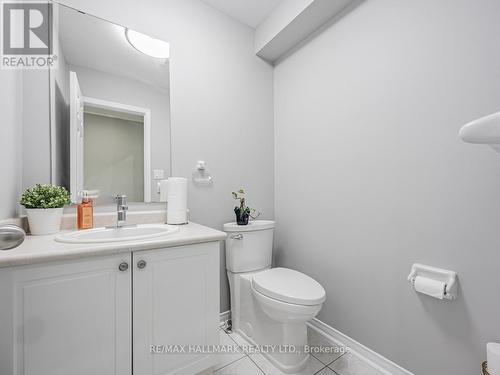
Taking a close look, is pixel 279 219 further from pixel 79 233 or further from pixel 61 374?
pixel 61 374

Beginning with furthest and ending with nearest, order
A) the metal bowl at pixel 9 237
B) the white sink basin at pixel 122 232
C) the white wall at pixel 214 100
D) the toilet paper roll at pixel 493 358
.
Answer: the white wall at pixel 214 100
the white sink basin at pixel 122 232
the toilet paper roll at pixel 493 358
the metal bowl at pixel 9 237

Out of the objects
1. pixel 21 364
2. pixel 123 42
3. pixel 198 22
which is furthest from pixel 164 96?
pixel 21 364

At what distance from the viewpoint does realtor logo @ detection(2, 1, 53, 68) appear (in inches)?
45.1

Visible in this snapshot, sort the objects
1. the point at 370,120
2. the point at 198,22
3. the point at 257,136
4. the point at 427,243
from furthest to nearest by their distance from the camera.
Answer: the point at 257,136 < the point at 198,22 < the point at 370,120 < the point at 427,243

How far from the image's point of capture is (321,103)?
1.66m

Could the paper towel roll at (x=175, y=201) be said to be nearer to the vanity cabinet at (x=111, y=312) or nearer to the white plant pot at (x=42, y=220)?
the vanity cabinet at (x=111, y=312)

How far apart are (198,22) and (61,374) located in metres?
2.12

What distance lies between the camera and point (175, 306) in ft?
3.47

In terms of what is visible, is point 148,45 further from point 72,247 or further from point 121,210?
point 72,247

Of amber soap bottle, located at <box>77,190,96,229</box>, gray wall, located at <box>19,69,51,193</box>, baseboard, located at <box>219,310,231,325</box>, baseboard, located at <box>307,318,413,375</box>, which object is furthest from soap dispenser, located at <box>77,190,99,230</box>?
baseboard, located at <box>307,318,413,375</box>

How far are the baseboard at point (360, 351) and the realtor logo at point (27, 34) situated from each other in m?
2.37

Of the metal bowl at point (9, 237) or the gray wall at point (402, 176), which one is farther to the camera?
the gray wall at point (402, 176)

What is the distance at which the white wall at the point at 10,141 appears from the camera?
98cm

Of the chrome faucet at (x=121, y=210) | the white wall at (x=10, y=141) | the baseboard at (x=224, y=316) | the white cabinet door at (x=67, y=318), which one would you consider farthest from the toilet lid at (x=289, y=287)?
the white wall at (x=10, y=141)
